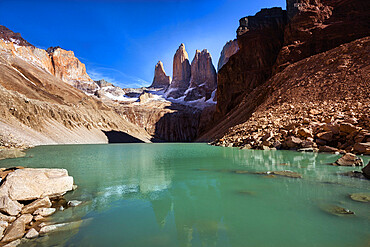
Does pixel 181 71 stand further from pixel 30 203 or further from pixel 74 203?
pixel 30 203

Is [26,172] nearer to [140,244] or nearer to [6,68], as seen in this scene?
[140,244]

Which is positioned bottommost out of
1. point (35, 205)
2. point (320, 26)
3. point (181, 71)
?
point (35, 205)

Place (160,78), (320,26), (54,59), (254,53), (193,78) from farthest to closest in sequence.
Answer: (160,78), (193,78), (54,59), (254,53), (320,26)

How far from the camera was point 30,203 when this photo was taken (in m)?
3.63

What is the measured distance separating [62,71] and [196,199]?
424ft

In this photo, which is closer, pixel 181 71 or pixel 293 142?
pixel 293 142

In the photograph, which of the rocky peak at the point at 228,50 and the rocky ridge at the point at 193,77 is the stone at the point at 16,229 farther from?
the rocky ridge at the point at 193,77

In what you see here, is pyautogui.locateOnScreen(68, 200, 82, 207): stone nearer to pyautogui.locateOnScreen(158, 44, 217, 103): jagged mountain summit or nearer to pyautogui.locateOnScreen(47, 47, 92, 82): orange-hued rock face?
pyautogui.locateOnScreen(158, 44, 217, 103): jagged mountain summit

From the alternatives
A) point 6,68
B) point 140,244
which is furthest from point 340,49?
point 6,68

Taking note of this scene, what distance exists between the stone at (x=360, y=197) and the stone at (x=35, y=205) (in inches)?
228

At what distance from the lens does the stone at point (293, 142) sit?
13.2 m

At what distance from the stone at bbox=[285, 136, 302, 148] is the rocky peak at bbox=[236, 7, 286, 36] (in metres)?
42.1

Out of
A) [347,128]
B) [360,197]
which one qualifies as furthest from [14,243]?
[347,128]

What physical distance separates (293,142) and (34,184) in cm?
1389
